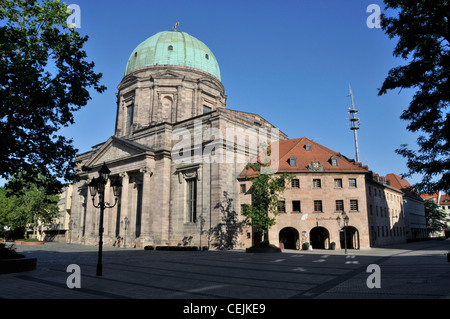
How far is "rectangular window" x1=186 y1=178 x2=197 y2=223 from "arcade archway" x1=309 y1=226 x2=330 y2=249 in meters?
15.2

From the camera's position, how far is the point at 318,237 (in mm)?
41781

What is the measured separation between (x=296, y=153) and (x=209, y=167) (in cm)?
1227

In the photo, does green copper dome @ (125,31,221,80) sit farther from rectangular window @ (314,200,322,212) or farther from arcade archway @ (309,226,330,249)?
arcade archway @ (309,226,330,249)

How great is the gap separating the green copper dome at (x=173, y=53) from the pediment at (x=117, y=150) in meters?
14.9

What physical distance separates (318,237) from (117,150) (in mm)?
30386

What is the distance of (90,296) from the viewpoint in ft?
31.9

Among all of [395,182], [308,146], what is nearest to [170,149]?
[308,146]

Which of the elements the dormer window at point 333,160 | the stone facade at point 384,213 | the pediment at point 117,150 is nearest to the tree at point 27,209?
the pediment at point 117,150

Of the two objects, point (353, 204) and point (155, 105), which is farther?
point (155, 105)

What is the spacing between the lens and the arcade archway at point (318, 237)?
4078 cm

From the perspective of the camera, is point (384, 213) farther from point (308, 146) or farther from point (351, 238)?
point (308, 146)

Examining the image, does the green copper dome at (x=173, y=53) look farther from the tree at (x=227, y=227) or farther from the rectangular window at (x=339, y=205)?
the rectangular window at (x=339, y=205)

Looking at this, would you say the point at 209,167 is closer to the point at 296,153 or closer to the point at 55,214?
the point at 296,153
